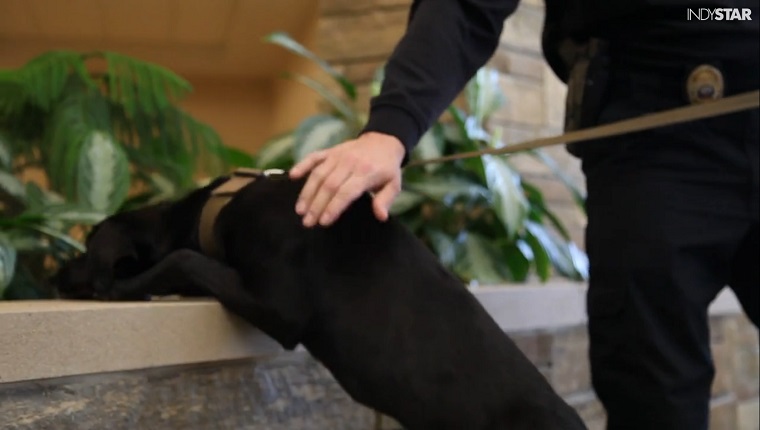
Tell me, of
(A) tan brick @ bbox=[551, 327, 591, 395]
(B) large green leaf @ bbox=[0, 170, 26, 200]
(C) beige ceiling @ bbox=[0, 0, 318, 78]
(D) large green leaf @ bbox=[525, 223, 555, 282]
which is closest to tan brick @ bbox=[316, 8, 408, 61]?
(C) beige ceiling @ bbox=[0, 0, 318, 78]

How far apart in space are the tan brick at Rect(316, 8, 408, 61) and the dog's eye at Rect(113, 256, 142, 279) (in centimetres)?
110

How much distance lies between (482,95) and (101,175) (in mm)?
761

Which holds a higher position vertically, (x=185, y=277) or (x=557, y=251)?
(x=185, y=277)

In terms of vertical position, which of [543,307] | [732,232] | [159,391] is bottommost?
[543,307]

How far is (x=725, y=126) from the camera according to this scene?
0.78 metres

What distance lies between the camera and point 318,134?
138 cm

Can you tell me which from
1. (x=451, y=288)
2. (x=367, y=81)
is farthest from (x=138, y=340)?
(x=367, y=81)

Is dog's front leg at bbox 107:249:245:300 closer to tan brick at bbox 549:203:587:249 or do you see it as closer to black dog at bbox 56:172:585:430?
black dog at bbox 56:172:585:430

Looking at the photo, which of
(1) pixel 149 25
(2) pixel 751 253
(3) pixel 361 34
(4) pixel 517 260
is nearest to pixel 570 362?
(4) pixel 517 260

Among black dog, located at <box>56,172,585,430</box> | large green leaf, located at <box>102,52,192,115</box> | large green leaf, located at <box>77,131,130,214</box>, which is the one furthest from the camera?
large green leaf, located at <box>102,52,192,115</box>

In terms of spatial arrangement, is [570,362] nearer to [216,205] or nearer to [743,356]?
[743,356]

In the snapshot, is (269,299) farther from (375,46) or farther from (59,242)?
(375,46)

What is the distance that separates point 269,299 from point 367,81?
1.18 metres

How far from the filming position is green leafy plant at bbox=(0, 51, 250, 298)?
3.31 feet
